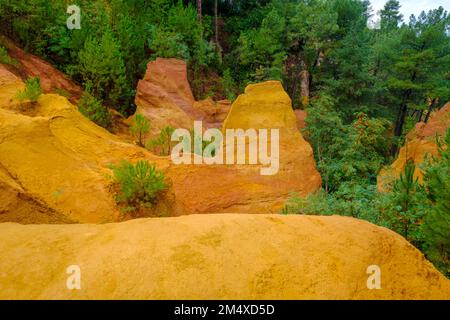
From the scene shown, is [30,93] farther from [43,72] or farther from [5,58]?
[43,72]

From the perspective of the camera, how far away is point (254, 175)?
946 cm

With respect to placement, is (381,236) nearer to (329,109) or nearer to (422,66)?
(329,109)

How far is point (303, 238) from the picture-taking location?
3047 mm

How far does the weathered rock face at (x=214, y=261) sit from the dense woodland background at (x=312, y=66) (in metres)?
2.51

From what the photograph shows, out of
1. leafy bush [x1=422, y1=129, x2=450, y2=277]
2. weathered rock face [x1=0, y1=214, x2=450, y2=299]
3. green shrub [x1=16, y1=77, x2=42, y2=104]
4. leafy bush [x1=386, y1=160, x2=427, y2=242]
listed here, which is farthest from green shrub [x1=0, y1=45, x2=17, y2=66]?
leafy bush [x1=422, y1=129, x2=450, y2=277]

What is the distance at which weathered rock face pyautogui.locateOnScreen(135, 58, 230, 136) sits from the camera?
14406mm

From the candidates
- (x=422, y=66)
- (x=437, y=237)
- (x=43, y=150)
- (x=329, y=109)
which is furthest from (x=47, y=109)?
(x=422, y=66)

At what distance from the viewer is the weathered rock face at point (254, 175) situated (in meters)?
8.30

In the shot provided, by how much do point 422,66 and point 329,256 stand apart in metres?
18.1

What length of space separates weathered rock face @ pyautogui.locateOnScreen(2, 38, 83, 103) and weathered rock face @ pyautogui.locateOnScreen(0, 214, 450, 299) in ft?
36.9

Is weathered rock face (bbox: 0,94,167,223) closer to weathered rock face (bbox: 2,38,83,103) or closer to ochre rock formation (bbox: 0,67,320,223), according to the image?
A: ochre rock formation (bbox: 0,67,320,223)

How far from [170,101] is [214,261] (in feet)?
43.6

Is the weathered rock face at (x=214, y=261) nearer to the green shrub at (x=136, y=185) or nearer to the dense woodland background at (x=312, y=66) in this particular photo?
the dense woodland background at (x=312, y=66)

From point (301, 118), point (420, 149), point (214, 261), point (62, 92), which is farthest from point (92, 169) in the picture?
point (301, 118)
